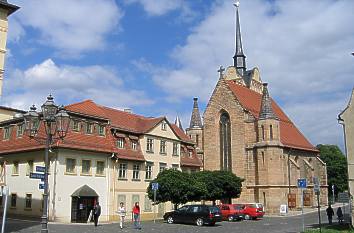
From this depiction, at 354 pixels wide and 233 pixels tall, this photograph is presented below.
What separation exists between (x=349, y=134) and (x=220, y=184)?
22.1 m

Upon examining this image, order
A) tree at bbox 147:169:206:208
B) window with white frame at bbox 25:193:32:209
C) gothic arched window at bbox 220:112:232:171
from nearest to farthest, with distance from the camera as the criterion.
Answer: window with white frame at bbox 25:193:32:209 < tree at bbox 147:169:206:208 < gothic arched window at bbox 220:112:232:171

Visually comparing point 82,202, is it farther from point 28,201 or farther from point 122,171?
point 122,171

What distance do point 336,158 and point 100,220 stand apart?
63.2 m

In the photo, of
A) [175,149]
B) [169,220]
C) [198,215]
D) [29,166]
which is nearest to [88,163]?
[29,166]

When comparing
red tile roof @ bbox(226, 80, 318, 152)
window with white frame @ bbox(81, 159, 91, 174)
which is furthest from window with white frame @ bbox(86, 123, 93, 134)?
red tile roof @ bbox(226, 80, 318, 152)

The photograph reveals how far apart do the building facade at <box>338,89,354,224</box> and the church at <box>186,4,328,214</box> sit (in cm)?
2620

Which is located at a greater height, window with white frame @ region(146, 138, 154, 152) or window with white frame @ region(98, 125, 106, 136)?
window with white frame @ region(98, 125, 106, 136)

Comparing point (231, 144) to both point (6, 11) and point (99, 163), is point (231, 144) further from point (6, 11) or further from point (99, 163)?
point (6, 11)

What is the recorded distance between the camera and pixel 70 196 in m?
32.0

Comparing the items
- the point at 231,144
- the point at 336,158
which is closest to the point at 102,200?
the point at 231,144

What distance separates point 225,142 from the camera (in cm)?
5703

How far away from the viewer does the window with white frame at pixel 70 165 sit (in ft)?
106

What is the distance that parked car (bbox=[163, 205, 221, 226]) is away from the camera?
1180 inches

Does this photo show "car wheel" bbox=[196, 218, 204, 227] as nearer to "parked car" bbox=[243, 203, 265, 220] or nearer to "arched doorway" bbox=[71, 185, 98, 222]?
"arched doorway" bbox=[71, 185, 98, 222]
